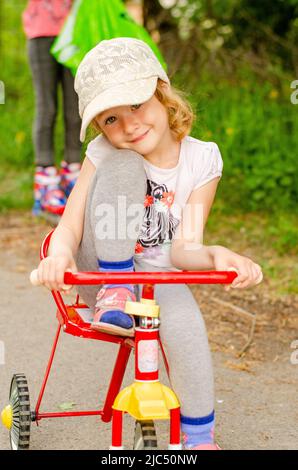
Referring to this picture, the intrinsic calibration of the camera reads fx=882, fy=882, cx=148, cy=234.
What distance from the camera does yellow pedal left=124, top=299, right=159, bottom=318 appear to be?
198 cm

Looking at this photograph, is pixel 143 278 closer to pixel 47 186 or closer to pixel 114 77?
pixel 114 77

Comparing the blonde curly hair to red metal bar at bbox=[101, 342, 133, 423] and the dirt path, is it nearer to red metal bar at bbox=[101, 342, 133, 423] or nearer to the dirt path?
red metal bar at bbox=[101, 342, 133, 423]

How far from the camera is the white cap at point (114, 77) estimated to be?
2277 mm

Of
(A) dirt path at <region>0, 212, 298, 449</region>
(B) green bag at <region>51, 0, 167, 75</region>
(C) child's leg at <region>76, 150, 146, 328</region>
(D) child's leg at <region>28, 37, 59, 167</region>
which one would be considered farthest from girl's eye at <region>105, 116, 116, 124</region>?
(D) child's leg at <region>28, 37, 59, 167</region>

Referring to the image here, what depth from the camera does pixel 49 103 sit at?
4.91 m

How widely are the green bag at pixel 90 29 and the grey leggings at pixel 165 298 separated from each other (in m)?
2.12

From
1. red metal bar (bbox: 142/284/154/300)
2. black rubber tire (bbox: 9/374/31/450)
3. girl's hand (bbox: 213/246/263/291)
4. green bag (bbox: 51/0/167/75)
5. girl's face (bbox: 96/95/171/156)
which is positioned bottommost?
black rubber tire (bbox: 9/374/31/450)

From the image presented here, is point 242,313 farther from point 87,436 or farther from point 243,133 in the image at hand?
point 243,133

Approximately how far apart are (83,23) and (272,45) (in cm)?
226

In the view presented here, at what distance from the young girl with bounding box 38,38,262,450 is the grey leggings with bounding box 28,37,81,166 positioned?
2367mm

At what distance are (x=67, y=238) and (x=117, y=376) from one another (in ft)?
1.39

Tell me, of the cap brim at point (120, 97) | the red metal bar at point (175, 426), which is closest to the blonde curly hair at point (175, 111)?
the cap brim at point (120, 97)

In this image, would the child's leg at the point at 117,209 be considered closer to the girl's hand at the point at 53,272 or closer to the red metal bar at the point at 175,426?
the girl's hand at the point at 53,272

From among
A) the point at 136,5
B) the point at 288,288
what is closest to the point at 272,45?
the point at 136,5
